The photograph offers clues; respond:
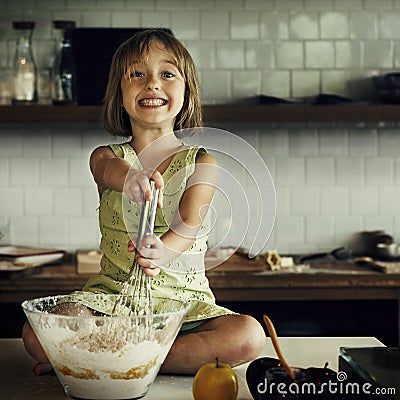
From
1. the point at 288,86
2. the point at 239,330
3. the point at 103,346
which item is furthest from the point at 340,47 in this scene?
the point at 103,346

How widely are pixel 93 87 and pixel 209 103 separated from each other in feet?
1.86

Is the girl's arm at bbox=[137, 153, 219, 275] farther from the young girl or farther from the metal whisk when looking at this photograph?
the metal whisk

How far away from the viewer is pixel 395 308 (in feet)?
10.2

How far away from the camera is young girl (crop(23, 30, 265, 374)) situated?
2004 millimetres

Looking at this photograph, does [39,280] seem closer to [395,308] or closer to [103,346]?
[395,308]

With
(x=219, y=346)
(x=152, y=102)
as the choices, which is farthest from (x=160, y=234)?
(x=219, y=346)

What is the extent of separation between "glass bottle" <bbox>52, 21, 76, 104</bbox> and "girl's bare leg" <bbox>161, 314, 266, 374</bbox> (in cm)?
181

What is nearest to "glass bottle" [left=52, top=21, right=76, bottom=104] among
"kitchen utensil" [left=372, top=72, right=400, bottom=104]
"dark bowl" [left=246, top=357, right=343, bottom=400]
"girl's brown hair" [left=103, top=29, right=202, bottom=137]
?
"girl's brown hair" [left=103, top=29, right=202, bottom=137]

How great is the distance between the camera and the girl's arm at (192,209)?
1.90 metres

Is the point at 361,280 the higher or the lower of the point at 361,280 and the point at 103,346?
the lower

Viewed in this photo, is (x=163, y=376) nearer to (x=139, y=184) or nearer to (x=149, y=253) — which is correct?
(x=149, y=253)

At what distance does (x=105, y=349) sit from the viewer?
4.74ft

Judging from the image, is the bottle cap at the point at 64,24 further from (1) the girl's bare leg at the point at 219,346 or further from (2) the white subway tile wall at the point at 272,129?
(1) the girl's bare leg at the point at 219,346

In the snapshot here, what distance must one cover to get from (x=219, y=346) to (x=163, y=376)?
0.13 meters
